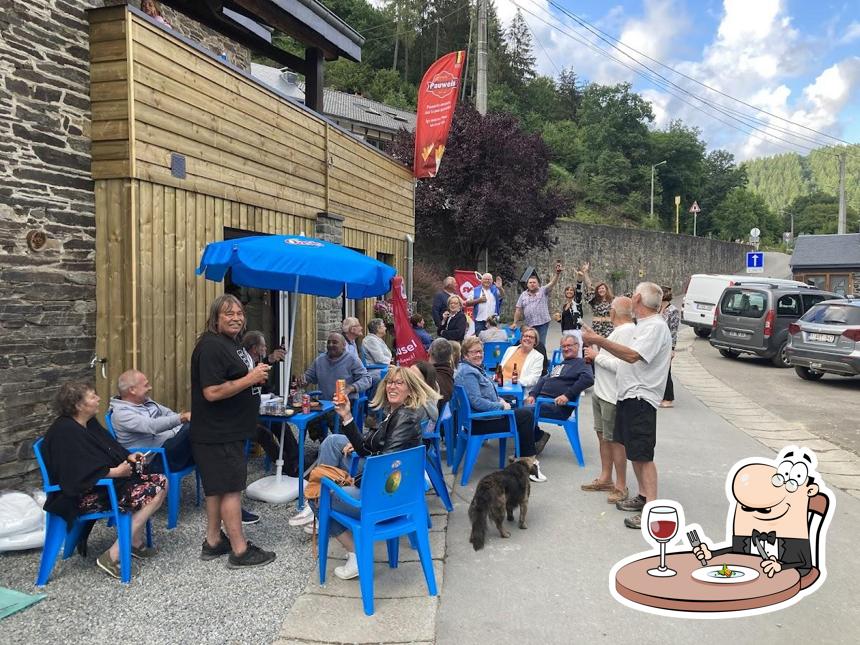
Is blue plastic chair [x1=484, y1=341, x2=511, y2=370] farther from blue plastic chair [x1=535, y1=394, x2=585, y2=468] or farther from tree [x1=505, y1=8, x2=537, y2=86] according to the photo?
tree [x1=505, y1=8, x2=537, y2=86]

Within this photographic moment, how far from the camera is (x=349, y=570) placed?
368 cm

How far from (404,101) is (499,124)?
79.9 feet

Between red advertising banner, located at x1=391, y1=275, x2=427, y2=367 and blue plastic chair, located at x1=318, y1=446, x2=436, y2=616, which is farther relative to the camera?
red advertising banner, located at x1=391, y1=275, x2=427, y2=367

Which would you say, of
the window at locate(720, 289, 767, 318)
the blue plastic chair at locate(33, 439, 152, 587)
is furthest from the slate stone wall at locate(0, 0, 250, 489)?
the window at locate(720, 289, 767, 318)

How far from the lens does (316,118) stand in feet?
28.7

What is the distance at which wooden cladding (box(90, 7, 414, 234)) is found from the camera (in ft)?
17.4

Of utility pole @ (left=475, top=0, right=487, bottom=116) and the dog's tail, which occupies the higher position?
utility pole @ (left=475, top=0, right=487, bottom=116)

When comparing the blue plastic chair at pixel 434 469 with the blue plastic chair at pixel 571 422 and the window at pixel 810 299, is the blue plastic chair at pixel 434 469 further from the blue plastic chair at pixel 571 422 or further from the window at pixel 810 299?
the window at pixel 810 299

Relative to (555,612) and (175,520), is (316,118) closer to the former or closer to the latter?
(175,520)

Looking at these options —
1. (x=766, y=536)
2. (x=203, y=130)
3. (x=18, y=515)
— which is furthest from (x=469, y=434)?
(x=203, y=130)

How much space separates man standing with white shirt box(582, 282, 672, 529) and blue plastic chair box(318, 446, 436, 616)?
1639mm

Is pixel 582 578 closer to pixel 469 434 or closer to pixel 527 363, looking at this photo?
pixel 469 434

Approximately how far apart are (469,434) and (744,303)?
36.5 feet

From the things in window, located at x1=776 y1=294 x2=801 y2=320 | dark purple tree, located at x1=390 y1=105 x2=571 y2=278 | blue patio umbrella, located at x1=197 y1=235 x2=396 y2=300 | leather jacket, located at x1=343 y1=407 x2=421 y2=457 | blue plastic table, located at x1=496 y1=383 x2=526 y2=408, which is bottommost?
blue plastic table, located at x1=496 y1=383 x2=526 y2=408
